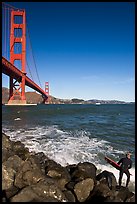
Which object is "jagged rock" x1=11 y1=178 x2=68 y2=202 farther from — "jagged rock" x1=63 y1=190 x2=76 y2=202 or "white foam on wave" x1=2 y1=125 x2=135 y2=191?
"white foam on wave" x1=2 y1=125 x2=135 y2=191

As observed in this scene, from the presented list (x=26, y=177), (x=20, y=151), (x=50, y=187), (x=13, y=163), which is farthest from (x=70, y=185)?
(x=20, y=151)

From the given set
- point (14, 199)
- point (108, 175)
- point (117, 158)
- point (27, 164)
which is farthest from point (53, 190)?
point (117, 158)

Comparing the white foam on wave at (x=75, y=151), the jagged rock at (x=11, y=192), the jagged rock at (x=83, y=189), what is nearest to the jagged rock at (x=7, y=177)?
the jagged rock at (x=11, y=192)

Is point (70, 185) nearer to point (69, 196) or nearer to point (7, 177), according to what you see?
point (69, 196)

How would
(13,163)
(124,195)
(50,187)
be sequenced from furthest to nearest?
(13,163)
(124,195)
(50,187)

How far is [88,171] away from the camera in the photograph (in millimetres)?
6465

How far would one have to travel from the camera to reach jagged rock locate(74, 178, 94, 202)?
523cm

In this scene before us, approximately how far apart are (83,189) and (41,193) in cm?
106

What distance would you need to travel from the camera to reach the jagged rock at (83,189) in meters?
5.23

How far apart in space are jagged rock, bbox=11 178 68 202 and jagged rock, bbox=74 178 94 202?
421mm

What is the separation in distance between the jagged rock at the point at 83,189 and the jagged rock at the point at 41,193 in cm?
42

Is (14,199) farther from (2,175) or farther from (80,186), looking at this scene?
(80,186)

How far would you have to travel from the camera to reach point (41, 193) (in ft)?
15.6

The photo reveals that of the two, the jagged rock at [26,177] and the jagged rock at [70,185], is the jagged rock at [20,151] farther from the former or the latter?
the jagged rock at [70,185]
